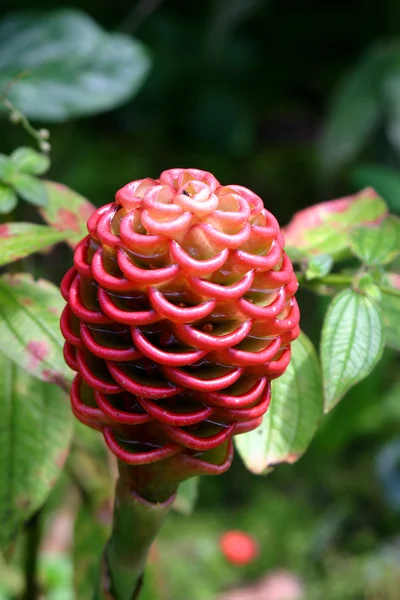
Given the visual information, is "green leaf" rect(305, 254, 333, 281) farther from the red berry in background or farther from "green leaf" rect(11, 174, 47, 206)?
the red berry in background

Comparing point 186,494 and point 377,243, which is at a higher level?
point 377,243

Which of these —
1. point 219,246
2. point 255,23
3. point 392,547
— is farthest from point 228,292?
point 255,23

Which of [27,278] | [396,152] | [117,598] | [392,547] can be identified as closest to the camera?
[117,598]

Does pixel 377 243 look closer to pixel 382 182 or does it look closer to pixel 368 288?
pixel 368 288

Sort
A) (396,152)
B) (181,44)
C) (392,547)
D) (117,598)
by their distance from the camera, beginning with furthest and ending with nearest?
(181,44), (396,152), (392,547), (117,598)

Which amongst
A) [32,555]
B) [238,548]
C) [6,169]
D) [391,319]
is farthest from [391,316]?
[238,548]

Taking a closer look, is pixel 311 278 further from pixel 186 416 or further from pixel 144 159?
pixel 144 159
